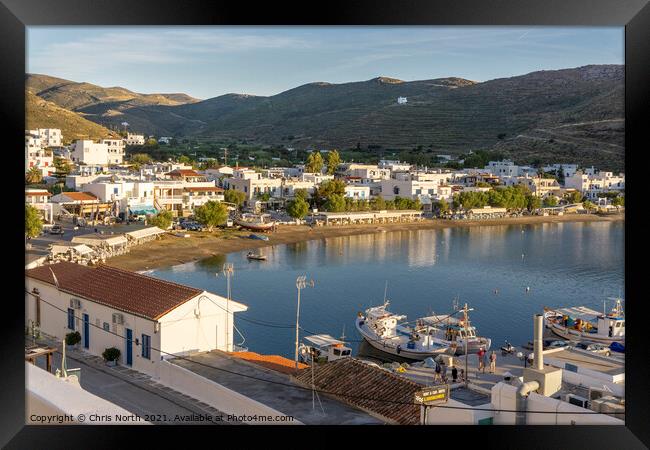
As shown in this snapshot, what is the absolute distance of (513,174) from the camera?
2161 centimetres

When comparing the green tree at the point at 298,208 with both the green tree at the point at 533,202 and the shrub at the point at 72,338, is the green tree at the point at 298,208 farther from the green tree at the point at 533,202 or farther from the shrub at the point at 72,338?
the shrub at the point at 72,338

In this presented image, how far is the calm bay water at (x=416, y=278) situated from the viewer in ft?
26.2

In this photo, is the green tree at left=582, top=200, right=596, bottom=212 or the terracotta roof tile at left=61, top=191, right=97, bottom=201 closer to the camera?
the terracotta roof tile at left=61, top=191, right=97, bottom=201

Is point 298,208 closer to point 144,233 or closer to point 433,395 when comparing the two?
point 144,233

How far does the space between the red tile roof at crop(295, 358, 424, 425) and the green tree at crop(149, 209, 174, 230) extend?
355 inches

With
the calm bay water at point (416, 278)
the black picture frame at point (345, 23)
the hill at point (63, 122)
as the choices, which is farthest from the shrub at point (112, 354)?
the hill at point (63, 122)

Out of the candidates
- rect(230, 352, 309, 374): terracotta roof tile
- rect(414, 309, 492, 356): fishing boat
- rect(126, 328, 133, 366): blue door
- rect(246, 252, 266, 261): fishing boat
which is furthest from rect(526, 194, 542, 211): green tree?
rect(126, 328, 133, 366): blue door

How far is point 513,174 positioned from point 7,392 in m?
20.7

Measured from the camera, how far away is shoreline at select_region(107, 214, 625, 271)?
10.6m

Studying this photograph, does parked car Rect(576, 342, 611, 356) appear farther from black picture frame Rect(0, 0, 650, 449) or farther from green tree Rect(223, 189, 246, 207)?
green tree Rect(223, 189, 246, 207)

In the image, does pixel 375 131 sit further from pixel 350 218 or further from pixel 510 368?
pixel 510 368

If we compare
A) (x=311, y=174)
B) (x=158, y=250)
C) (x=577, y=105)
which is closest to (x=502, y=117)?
(x=577, y=105)

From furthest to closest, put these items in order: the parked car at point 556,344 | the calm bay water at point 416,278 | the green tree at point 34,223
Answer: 1. the green tree at point 34,223
2. the calm bay water at point 416,278
3. the parked car at point 556,344

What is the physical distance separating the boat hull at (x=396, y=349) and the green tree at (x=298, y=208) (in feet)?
26.2
